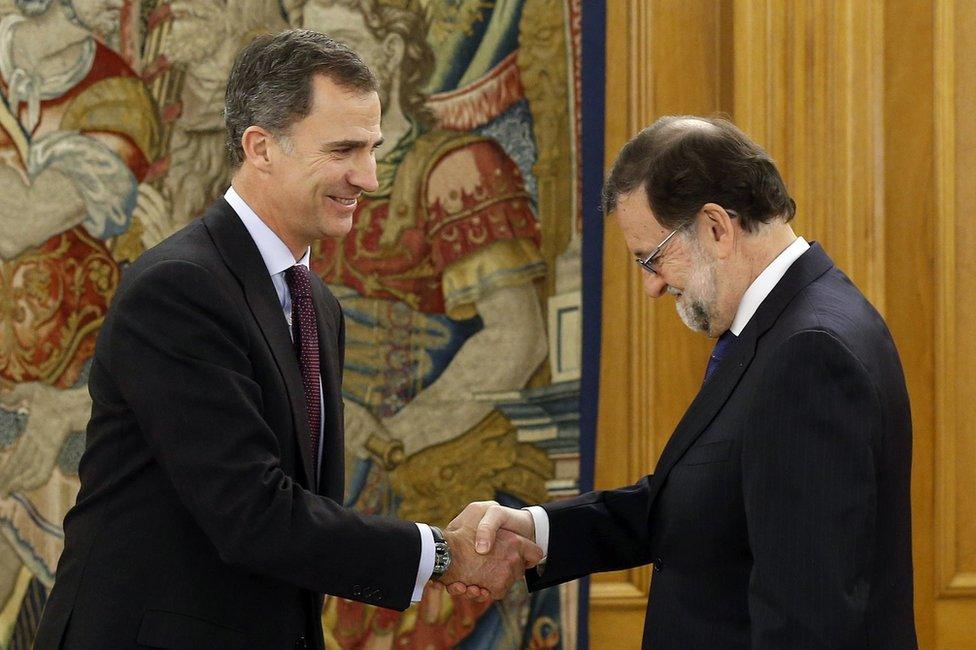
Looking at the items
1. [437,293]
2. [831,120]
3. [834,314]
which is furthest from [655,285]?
[437,293]

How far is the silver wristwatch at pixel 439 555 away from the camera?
2811 mm

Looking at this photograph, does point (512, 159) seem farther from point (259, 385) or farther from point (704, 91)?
point (259, 385)

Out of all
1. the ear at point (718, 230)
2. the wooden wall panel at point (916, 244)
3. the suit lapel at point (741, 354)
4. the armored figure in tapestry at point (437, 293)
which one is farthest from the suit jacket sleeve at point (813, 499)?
the armored figure in tapestry at point (437, 293)

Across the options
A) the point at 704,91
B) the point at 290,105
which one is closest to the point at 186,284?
the point at 290,105

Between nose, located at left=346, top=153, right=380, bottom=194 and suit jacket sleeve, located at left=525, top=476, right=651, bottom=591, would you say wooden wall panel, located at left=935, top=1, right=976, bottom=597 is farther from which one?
nose, located at left=346, top=153, right=380, bottom=194

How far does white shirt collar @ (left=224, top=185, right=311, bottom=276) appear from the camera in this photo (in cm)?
273

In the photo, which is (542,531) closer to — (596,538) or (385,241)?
(596,538)

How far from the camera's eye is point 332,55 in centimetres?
280

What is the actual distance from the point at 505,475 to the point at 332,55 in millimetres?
1861

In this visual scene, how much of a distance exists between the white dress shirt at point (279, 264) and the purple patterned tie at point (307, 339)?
0.05 feet

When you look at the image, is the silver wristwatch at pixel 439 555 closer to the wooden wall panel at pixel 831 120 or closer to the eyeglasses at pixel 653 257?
the eyeglasses at pixel 653 257

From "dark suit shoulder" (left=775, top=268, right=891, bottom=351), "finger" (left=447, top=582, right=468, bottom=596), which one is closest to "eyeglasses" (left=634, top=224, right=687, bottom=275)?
"dark suit shoulder" (left=775, top=268, right=891, bottom=351)

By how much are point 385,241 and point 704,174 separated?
1.92 meters

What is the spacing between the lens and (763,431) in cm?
220
